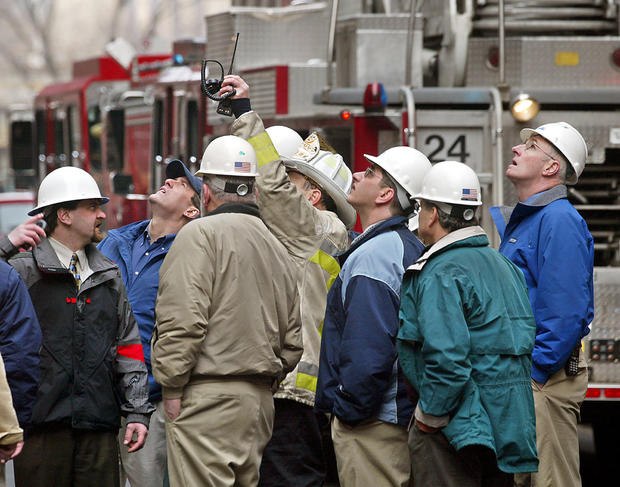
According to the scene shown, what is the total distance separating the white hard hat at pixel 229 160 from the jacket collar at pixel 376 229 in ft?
1.82

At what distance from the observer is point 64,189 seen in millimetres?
5449

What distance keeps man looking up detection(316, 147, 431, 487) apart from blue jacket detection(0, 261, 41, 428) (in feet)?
4.04

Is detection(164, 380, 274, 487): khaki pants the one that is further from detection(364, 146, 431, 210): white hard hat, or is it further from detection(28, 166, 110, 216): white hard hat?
detection(364, 146, 431, 210): white hard hat

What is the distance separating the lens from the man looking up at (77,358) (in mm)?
5152

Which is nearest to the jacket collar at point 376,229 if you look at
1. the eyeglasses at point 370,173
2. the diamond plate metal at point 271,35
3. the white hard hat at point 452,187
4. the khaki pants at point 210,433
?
the eyeglasses at point 370,173

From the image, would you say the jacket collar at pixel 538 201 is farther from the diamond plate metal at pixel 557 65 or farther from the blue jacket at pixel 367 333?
the diamond plate metal at pixel 557 65

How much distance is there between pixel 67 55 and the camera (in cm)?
5416

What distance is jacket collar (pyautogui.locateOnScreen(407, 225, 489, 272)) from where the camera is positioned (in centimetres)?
483

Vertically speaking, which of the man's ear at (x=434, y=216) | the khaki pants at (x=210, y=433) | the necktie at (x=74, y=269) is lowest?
the khaki pants at (x=210, y=433)

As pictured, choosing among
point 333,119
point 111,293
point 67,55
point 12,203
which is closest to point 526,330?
point 111,293

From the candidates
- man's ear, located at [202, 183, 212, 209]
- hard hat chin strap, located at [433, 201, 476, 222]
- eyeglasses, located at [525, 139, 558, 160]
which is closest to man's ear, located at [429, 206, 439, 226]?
hard hat chin strap, located at [433, 201, 476, 222]

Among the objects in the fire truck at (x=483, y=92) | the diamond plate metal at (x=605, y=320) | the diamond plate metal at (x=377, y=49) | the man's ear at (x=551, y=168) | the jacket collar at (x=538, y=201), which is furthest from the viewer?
the diamond plate metal at (x=377, y=49)

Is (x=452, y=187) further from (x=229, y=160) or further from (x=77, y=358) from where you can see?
(x=77, y=358)

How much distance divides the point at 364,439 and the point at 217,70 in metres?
1.93
